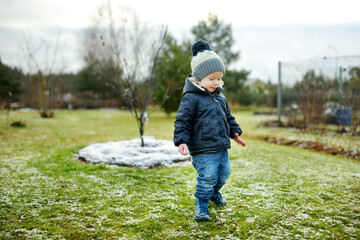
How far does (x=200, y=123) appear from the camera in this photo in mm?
2430

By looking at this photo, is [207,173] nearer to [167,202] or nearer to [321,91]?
[167,202]

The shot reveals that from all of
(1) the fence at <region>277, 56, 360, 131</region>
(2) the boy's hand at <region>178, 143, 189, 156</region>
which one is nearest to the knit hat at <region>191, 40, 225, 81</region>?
(2) the boy's hand at <region>178, 143, 189, 156</region>

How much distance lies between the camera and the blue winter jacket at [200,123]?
238cm

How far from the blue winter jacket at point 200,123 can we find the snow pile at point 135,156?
190 cm

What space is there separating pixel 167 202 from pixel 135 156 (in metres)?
1.80

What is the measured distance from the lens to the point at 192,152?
2.46 meters

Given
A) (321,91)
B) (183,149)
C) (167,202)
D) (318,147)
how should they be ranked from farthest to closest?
1. (321,91)
2. (318,147)
3. (167,202)
4. (183,149)

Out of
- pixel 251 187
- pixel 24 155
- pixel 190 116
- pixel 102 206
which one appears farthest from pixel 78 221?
pixel 24 155

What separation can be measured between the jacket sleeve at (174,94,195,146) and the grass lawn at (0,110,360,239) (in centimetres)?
70

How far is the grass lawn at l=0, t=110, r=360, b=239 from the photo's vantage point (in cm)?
221

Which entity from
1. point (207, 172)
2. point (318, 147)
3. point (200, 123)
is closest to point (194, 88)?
point (200, 123)

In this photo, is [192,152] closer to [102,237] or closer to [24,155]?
[102,237]

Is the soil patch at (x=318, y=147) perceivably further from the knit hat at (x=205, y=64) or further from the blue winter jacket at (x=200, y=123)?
the knit hat at (x=205, y=64)

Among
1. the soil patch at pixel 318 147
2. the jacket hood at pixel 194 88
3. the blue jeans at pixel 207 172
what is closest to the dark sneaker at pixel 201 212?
the blue jeans at pixel 207 172
